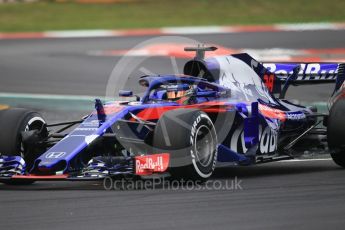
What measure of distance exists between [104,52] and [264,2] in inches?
373

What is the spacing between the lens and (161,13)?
3050 centimetres

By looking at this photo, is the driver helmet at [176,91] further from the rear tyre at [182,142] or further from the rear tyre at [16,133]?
the rear tyre at [16,133]

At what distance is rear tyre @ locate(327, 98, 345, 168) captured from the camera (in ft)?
33.6

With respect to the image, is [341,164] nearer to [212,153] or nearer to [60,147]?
[212,153]

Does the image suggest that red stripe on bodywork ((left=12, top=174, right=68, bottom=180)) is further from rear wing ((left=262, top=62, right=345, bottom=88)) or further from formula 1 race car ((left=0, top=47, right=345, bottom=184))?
rear wing ((left=262, top=62, right=345, bottom=88))

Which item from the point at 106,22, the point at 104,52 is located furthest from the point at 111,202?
the point at 106,22

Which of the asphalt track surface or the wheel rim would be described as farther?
the wheel rim

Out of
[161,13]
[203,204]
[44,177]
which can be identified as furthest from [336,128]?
[161,13]

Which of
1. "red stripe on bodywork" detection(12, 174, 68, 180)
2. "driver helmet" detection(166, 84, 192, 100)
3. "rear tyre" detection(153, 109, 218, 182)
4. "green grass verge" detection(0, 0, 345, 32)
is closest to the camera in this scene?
"red stripe on bodywork" detection(12, 174, 68, 180)

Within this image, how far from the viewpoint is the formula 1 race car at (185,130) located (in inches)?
354

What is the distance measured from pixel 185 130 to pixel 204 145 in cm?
44

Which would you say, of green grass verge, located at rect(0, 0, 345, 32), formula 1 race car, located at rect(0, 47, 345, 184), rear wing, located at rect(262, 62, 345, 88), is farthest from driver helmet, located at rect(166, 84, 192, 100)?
green grass verge, located at rect(0, 0, 345, 32)

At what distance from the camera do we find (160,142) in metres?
9.04

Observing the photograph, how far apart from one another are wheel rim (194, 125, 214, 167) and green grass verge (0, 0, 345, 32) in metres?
18.1
